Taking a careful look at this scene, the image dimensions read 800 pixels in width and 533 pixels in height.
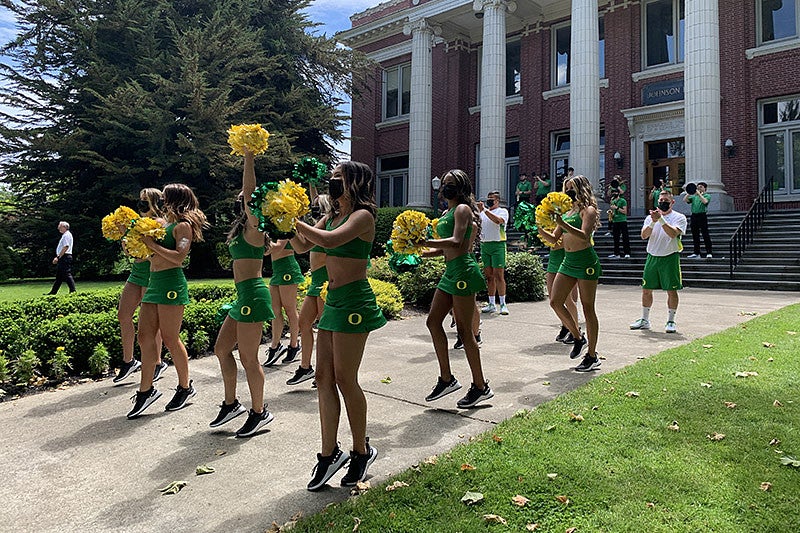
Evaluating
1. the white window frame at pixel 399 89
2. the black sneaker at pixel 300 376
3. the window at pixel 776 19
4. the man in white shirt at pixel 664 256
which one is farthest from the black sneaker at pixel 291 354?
the white window frame at pixel 399 89

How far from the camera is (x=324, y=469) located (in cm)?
326

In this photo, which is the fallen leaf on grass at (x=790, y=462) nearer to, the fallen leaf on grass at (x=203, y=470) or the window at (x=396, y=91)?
the fallen leaf on grass at (x=203, y=470)

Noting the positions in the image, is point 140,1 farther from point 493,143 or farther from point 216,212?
point 493,143

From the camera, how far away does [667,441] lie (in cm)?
373

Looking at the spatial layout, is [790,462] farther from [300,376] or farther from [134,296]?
[134,296]

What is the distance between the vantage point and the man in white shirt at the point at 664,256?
824cm

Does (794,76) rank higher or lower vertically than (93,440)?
higher

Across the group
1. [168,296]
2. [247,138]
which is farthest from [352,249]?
[168,296]

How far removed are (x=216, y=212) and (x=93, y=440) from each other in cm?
1476

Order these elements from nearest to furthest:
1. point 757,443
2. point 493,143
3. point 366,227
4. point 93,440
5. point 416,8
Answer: point 366,227 < point 757,443 < point 93,440 < point 493,143 < point 416,8

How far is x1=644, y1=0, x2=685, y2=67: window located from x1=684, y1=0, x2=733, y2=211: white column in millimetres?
3261

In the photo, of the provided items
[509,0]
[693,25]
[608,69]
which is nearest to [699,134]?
[693,25]

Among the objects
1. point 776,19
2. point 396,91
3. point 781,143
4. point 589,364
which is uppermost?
point 396,91

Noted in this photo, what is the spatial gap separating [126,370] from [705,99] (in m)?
18.8
